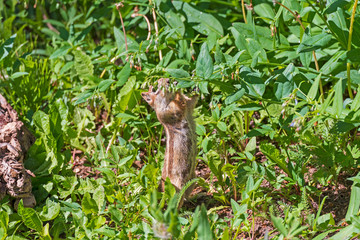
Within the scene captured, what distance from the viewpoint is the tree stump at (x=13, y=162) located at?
140 inches

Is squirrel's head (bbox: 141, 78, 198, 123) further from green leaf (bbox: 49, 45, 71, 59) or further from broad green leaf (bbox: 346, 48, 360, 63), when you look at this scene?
green leaf (bbox: 49, 45, 71, 59)

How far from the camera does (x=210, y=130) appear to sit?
374 centimetres

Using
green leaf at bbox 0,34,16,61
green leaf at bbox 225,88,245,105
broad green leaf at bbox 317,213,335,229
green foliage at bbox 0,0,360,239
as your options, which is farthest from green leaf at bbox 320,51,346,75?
green leaf at bbox 0,34,16,61

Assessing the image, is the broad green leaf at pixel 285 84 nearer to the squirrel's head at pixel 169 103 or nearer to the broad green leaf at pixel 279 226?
the squirrel's head at pixel 169 103

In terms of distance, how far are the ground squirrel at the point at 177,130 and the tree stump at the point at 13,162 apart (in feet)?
3.06

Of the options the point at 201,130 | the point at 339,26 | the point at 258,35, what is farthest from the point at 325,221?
the point at 258,35

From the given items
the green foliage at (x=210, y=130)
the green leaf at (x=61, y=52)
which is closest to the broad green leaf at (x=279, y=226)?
the green foliage at (x=210, y=130)

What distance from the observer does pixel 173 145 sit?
3418 millimetres

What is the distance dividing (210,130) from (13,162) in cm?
137

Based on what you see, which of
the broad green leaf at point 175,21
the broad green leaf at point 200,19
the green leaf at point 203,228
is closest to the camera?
the green leaf at point 203,228

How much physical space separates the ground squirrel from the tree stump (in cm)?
93

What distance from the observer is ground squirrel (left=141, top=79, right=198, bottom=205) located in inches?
129

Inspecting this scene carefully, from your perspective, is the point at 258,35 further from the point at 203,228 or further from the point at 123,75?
the point at 203,228

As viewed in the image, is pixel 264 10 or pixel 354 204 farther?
pixel 264 10
